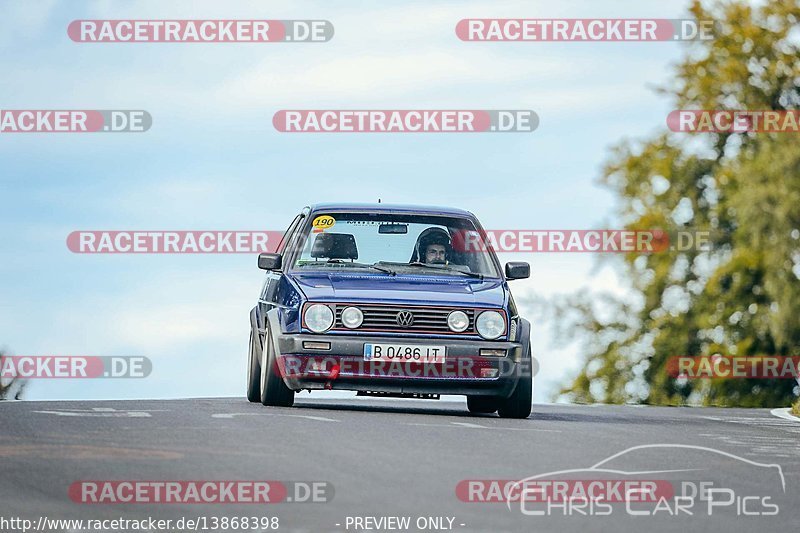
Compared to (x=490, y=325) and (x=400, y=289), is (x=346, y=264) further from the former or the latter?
(x=490, y=325)

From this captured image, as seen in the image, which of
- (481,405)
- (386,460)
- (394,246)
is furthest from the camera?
(481,405)

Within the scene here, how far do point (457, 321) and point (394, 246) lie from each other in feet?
5.10

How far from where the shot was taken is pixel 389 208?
56.3ft

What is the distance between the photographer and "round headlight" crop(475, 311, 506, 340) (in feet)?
51.6

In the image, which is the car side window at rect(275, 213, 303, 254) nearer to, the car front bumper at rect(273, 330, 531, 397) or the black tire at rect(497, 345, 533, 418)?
the car front bumper at rect(273, 330, 531, 397)

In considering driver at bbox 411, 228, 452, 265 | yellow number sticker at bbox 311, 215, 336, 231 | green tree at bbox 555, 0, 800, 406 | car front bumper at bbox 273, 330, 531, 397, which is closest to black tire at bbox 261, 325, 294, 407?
car front bumper at bbox 273, 330, 531, 397

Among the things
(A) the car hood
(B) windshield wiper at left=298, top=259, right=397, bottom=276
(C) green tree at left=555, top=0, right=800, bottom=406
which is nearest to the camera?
(A) the car hood

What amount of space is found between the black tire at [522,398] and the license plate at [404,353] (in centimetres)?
89

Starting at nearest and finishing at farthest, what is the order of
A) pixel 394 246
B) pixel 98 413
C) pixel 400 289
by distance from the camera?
pixel 98 413 → pixel 400 289 → pixel 394 246

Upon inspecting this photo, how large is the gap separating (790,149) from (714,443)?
2517 cm

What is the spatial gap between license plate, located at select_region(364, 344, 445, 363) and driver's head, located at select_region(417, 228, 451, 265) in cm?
153

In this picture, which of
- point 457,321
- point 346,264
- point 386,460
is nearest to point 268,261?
point 346,264

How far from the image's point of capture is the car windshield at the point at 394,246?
54.9 feet

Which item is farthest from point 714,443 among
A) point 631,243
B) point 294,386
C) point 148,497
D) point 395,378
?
point 631,243
